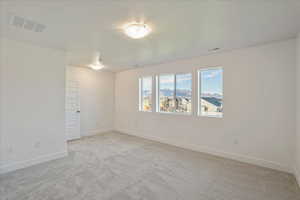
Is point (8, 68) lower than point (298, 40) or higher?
lower

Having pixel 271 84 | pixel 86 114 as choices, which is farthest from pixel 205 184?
pixel 86 114

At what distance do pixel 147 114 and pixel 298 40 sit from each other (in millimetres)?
4154

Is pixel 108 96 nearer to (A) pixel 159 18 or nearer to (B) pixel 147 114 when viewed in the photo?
(B) pixel 147 114

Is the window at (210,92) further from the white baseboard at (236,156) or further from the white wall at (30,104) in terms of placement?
the white wall at (30,104)

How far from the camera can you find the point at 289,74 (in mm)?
2807

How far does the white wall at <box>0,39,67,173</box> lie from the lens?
108 inches

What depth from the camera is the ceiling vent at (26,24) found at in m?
2.14

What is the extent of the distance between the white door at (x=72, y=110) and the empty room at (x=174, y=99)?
874mm

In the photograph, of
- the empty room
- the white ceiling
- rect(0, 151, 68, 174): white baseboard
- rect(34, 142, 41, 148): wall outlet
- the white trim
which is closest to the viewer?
the white ceiling

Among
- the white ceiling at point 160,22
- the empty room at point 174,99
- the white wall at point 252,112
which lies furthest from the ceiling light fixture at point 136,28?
the white wall at point 252,112

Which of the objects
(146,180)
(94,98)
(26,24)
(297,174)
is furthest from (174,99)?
(26,24)

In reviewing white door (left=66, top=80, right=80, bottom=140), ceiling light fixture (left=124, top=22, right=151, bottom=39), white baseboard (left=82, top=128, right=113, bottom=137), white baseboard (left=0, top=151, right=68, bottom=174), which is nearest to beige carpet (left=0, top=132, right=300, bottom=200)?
white baseboard (left=0, top=151, right=68, bottom=174)

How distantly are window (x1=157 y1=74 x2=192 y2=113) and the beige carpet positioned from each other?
4.95 ft

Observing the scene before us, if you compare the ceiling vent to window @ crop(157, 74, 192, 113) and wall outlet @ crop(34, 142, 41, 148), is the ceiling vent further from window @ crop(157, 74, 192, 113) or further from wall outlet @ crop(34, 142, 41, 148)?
window @ crop(157, 74, 192, 113)
